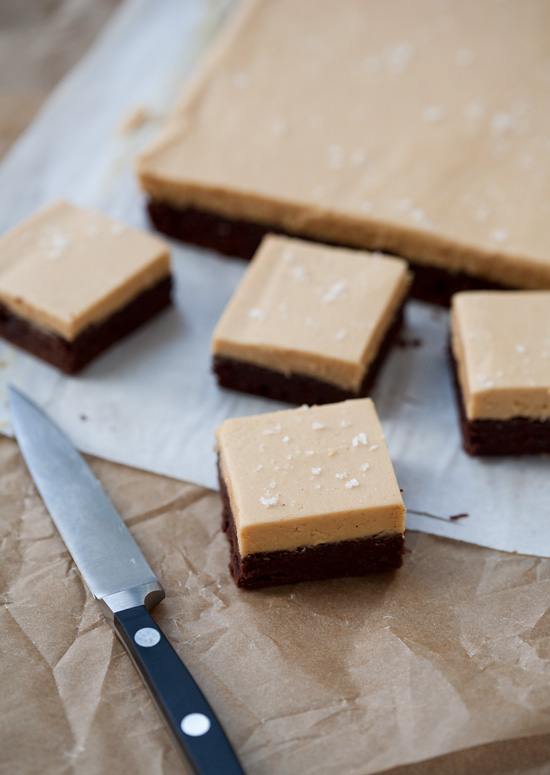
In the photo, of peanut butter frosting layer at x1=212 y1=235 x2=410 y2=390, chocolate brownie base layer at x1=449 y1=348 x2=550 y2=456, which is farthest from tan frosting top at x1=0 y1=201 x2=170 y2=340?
chocolate brownie base layer at x1=449 y1=348 x2=550 y2=456

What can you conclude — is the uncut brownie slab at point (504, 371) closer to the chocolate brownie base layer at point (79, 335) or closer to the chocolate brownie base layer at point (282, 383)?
the chocolate brownie base layer at point (282, 383)

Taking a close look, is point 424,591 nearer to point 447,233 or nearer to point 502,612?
point 502,612

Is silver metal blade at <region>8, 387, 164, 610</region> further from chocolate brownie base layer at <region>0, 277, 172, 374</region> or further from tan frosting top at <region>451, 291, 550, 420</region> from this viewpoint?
tan frosting top at <region>451, 291, 550, 420</region>

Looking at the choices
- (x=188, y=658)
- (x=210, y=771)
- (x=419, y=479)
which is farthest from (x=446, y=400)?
(x=210, y=771)

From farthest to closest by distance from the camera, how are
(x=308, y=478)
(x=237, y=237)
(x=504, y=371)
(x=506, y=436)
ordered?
1. (x=237, y=237)
2. (x=506, y=436)
3. (x=504, y=371)
4. (x=308, y=478)

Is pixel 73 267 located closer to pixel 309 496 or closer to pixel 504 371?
pixel 309 496

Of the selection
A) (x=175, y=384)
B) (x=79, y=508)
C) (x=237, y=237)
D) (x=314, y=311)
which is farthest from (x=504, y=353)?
(x=79, y=508)
